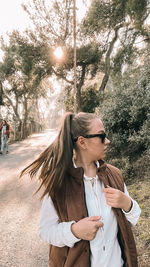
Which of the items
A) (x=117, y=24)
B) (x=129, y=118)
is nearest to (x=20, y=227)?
(x=129, y=118)

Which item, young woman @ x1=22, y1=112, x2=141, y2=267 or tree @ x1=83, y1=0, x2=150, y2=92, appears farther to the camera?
tree @ x1=83, y1=0, x2=150, y2=92

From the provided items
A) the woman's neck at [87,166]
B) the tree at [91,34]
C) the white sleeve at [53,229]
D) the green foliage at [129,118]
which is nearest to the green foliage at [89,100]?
the tree at [91,34]

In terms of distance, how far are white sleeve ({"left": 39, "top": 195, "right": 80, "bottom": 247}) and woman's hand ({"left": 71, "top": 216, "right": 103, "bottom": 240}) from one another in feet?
0.14

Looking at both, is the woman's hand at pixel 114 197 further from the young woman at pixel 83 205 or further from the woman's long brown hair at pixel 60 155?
the woman's long brown hair at pixel 60 155

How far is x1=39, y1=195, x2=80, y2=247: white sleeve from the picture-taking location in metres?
1.34

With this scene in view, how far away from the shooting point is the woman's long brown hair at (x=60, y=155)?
1.46 meters

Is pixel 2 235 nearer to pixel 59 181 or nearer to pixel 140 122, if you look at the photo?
pixel 59 181

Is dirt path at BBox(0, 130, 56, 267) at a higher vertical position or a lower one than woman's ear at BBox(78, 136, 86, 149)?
lower

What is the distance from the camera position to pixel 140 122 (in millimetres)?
6938

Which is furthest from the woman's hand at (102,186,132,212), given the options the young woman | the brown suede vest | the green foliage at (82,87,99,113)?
the green foliage at (82,87,99,113)

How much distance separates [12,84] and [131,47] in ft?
53.8

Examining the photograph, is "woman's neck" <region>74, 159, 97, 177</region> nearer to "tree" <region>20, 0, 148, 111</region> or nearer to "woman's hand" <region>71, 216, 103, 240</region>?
"woman's hand" <region>71, 216, 103, 240</region>

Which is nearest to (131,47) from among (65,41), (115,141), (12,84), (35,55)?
(65,41)

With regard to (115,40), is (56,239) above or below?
below
